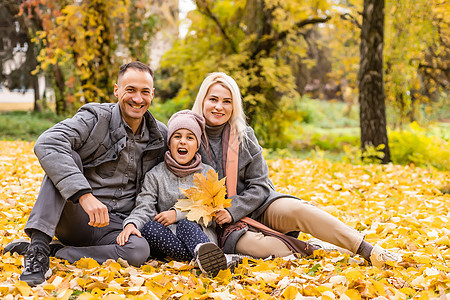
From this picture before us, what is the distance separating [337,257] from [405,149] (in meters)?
5.94

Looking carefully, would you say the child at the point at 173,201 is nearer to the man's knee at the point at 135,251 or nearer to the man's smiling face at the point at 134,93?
Result: the man's knee at the point at 135,251

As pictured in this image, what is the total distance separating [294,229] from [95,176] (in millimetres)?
1280

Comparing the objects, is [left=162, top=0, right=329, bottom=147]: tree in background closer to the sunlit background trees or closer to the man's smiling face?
the sunlit background trees

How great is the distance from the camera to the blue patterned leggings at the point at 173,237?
2.50 metres

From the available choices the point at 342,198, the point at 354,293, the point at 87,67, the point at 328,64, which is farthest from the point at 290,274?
the point at 328,64

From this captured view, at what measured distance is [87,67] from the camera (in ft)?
24.4

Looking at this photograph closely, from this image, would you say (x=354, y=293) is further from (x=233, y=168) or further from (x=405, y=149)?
(x=405, y=149)

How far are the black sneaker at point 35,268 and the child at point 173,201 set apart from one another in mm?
400

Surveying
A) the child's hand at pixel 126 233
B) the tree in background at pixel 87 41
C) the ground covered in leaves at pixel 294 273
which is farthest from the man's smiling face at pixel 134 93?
the tree in background at pixel 87 41

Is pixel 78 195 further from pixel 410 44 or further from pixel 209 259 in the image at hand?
pixel 410 44

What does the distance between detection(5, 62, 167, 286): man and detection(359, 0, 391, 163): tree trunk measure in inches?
191

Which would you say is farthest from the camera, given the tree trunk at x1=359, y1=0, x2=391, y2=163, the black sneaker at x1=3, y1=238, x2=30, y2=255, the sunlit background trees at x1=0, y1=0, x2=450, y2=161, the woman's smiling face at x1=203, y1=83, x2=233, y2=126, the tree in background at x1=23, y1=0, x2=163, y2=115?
the sunlit background trees at x1=0, y1=0, x2=450, y2=161

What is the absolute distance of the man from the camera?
2.21m

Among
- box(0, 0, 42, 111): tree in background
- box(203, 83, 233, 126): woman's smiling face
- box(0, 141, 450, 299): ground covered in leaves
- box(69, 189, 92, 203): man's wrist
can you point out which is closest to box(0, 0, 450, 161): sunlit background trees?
box(0, 0, 42, 111): tree in background
